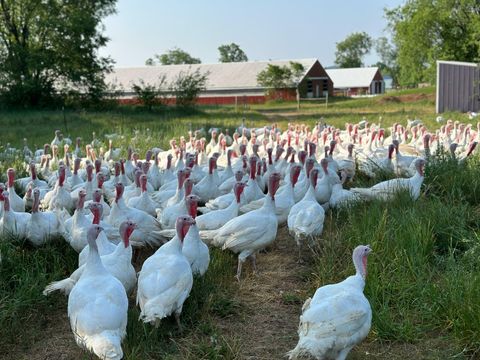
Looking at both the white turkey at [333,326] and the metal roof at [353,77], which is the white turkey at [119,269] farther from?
the metal roof at [353,77]

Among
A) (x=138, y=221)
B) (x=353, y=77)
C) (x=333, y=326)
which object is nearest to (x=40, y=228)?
(x=138, y=221)

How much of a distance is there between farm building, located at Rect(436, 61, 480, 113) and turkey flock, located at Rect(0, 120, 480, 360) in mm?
14576

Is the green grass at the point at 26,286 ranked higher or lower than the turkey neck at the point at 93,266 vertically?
lower

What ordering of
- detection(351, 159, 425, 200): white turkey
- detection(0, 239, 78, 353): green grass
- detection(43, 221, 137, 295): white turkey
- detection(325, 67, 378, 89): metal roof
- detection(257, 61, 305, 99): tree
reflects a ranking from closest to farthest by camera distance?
1. detection(0, 239, 78, 353): green grass
2. detection(43, 221, 137, 295): white turkey
3. detection(351, 159, 425, 200): white turkey
4. detection(257, 61, 305, 99): tree
5. detection(325, 67, 378, 89): metal roof

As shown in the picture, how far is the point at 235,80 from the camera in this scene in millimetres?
52875

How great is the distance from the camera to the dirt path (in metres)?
4.87

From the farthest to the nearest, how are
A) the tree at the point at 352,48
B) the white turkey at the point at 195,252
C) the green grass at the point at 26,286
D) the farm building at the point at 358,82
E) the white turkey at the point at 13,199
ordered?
the tree at the point at 352,48
the farm building at the point at 358,82
the white turkey at the point at 13,199
the white turkey at the point at 195,252
the green grass at the point at 26,286

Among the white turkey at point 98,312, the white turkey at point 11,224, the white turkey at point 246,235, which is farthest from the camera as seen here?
the white turkey at point 11,224

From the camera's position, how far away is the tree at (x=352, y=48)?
11194 centimetres

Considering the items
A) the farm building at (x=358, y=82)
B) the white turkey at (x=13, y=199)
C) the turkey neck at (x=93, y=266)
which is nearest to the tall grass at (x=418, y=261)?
the turkey neck at (x=93, y=266)

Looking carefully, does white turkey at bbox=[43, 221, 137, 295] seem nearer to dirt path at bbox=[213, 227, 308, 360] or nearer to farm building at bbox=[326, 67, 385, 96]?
dirt path at bbox=[213, 227, 308, 360]

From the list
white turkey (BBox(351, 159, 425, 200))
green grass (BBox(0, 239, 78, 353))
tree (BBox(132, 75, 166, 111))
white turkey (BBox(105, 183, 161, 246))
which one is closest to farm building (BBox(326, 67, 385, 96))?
tree (BBox(132, 75, 166, 111))

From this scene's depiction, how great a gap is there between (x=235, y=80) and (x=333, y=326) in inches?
1960

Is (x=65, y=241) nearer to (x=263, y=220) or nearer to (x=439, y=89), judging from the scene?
(x=263, y=220)
